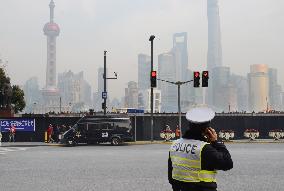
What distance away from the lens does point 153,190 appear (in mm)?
11336

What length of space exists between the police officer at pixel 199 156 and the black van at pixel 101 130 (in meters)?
28.8

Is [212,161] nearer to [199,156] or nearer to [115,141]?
[199,156]

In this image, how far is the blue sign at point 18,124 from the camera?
38.6 metres

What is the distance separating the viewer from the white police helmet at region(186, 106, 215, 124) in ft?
14.6

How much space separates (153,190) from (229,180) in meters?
2.97

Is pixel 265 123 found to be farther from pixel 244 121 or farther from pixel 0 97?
pixel 0 97

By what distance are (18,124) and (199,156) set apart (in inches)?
1424

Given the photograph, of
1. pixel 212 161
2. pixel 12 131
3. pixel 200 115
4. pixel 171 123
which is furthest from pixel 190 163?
pixel 171 123

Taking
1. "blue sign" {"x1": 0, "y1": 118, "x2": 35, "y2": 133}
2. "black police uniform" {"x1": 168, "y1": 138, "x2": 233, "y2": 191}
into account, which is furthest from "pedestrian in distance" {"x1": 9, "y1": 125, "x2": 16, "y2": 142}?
"black police uniform" {"x1": 168, "y1": 138, "x2": 233, "y2": 191}

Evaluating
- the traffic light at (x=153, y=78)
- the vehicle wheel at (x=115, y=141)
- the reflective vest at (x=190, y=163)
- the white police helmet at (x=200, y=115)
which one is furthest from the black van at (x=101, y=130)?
the white police helmet at (x=200, y=115)

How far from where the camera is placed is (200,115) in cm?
449

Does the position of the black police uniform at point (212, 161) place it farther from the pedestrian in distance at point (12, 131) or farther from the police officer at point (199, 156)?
the pedestrian in distance at point (12, 131)

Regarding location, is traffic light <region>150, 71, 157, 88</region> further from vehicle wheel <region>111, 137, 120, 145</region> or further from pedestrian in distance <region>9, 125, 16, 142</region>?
pedestrian in distance <region>9, 125, 16, 142</region>

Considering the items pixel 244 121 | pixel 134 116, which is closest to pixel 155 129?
pixel 134 116
